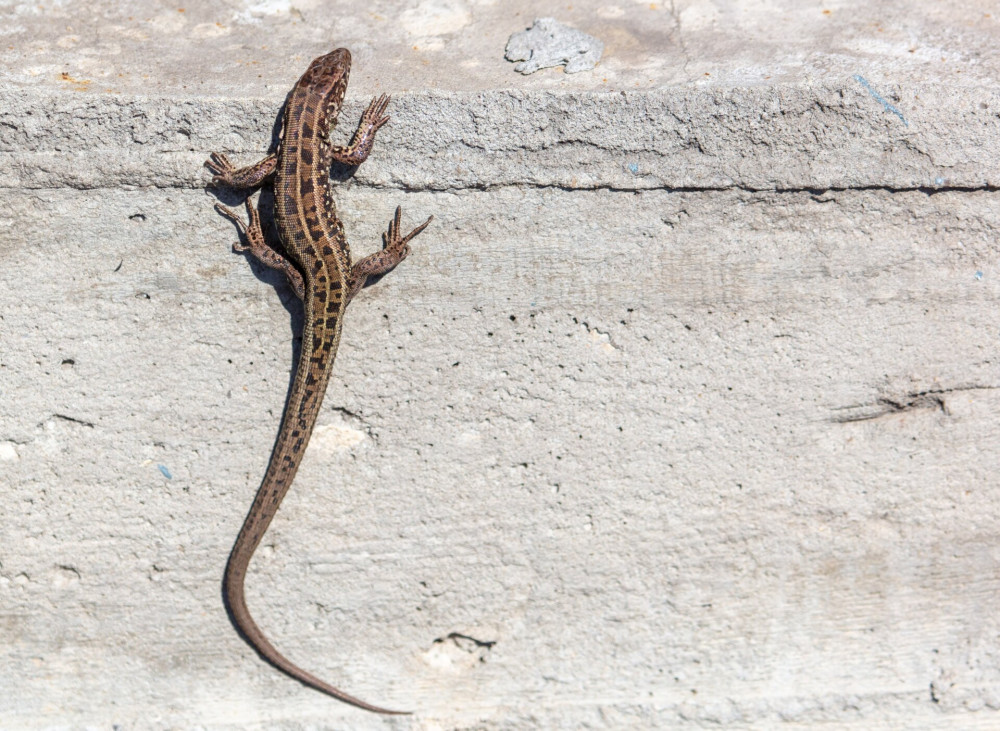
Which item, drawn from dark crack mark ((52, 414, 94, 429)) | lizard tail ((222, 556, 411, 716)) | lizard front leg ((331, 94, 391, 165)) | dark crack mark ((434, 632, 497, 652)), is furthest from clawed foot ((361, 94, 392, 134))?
dark crack mark ((434, 632, 497, 652))

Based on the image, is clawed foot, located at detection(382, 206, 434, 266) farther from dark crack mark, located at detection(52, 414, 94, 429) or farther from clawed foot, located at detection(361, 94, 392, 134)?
dark crack mark, located at detection(52, 414, 94, 429)

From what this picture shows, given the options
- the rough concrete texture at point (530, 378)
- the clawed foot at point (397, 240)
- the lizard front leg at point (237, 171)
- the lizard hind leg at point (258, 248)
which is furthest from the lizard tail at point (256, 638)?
the lizard front leg at point (237, 171)

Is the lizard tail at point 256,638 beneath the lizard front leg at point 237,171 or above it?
beneath

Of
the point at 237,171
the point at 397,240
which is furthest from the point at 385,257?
the point at 237,171

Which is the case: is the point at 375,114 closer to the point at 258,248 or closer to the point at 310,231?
the point at 310,231

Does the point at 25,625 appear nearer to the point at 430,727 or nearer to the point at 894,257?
the point at 430,727

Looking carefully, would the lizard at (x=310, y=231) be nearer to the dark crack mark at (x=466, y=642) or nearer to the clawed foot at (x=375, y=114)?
the clawed foot at (x=375, y=114)

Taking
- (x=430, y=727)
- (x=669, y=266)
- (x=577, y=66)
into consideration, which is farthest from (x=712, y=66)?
(x=430, y=727)
